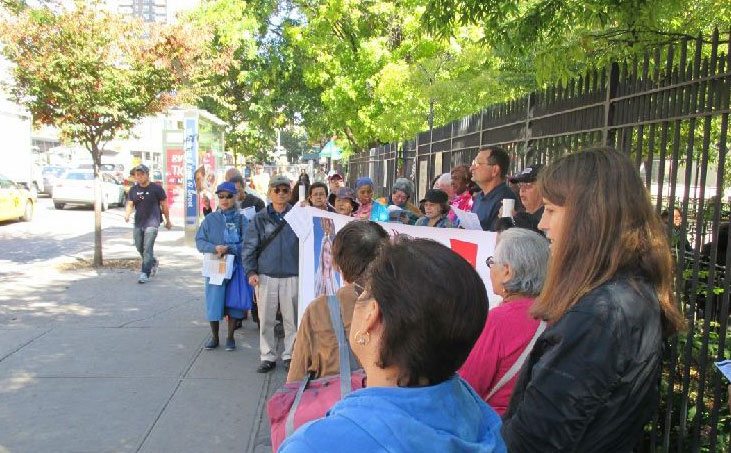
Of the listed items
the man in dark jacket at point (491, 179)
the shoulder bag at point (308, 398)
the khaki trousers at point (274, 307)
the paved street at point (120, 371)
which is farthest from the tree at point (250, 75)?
the shoulder bag at point (308, 398)

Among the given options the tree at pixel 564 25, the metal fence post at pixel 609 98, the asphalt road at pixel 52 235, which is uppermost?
the tree at pixel 564 25

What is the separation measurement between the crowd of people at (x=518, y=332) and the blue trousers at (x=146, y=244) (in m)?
7.88

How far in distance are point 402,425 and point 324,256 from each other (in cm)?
411

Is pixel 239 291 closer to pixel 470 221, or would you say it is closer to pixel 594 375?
pixel 470 221

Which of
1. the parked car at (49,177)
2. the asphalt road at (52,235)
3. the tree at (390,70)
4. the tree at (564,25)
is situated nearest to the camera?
the tree at (564,25)

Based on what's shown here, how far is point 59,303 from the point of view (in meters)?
8.98

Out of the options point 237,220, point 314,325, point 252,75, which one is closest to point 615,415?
point 314,325

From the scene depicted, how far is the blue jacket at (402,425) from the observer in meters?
1.11

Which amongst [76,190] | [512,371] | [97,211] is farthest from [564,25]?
[76,190]

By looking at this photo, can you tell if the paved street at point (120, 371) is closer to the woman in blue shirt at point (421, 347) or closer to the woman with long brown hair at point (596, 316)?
the woman with long brown hair at point (596, 316)

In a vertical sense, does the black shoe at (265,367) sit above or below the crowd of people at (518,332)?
below

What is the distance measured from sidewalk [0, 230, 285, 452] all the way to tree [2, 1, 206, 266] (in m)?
3.43

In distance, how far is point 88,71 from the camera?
11.3 metres

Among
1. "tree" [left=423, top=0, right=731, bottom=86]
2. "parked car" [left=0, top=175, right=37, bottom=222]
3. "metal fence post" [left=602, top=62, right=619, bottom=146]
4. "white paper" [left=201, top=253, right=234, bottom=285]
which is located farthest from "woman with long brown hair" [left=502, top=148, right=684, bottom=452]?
"parked car" [left=0, top=175, right=37, bottom=222]
